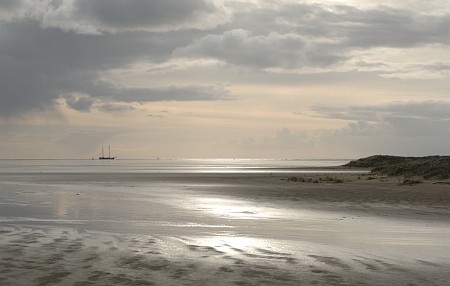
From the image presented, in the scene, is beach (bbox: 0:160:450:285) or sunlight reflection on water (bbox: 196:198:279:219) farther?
sunlight reflection on water (bbox: 196:198:279:219)

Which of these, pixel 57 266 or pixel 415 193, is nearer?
pixel 57 266

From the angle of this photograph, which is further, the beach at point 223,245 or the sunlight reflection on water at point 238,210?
the sunlight reflection on water at point 238,210

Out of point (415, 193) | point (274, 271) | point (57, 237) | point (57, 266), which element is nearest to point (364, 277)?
point (274, 271)

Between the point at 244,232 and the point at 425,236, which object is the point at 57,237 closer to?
the point at 244,232

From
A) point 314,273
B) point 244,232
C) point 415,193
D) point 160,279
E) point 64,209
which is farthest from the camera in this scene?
point 415,193

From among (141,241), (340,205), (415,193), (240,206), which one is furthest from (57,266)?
(415,193)

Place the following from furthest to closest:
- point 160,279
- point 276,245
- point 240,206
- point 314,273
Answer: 1. point 240,206
2. point 276,245
3. point 314,273
4. point 160,279

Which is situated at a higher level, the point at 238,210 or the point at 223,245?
the point at 223,245

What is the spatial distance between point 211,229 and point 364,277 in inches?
330

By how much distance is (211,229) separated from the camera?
59.7 feet

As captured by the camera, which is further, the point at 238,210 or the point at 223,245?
the point at 238,210

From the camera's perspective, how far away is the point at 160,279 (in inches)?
400

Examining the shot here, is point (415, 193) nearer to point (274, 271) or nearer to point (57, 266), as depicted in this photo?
point (274, 271)

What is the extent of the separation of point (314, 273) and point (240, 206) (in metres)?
17.5
